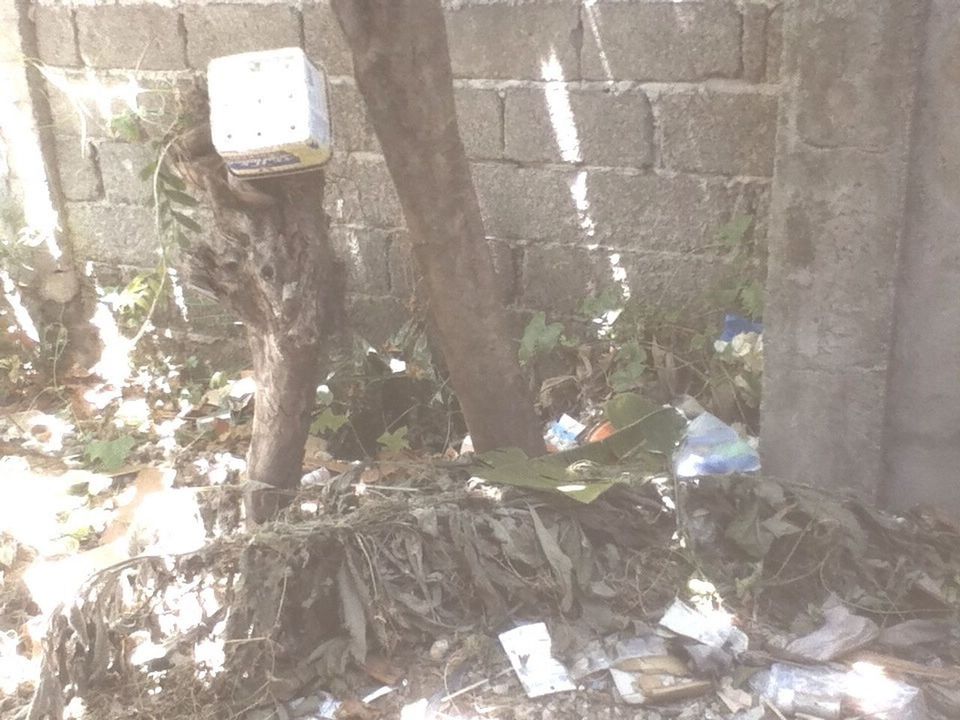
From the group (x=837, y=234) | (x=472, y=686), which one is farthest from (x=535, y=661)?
(x=837, y=234)

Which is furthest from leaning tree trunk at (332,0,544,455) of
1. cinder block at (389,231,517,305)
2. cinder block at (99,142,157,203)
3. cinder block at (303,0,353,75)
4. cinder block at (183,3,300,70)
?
cinder block at (99,142,157,203)

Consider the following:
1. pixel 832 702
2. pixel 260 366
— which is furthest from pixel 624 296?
pixel 832 702

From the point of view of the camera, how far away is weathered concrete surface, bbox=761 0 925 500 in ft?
7.07

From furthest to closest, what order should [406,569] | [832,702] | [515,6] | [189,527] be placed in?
[515,6]
[189,527]
[406,569]
[832,702]

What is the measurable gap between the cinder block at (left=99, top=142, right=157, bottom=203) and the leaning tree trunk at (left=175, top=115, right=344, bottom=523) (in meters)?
1.55

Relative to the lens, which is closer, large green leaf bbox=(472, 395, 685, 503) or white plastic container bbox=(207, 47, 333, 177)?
white plastic container bbox=(207, 47, 333, 177)

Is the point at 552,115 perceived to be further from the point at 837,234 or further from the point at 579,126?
the point at 837,234

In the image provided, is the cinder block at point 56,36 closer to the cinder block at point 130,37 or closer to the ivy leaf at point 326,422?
the cinder block at point 130,37

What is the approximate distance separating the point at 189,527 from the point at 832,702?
1747 mm

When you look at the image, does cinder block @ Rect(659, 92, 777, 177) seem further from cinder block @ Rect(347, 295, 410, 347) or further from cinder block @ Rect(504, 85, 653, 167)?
cinder block @ Rect(347, 295, 410, 347)

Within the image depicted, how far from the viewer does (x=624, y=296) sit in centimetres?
323

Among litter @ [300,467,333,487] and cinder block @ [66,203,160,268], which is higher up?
cinder block @ [66,203,160,268]

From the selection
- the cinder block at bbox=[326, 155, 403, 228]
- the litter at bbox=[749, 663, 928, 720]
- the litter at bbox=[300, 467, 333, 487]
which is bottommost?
the litter at bbox=[749, 663, 928, 720]

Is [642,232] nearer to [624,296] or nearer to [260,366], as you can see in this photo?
[624,296]
